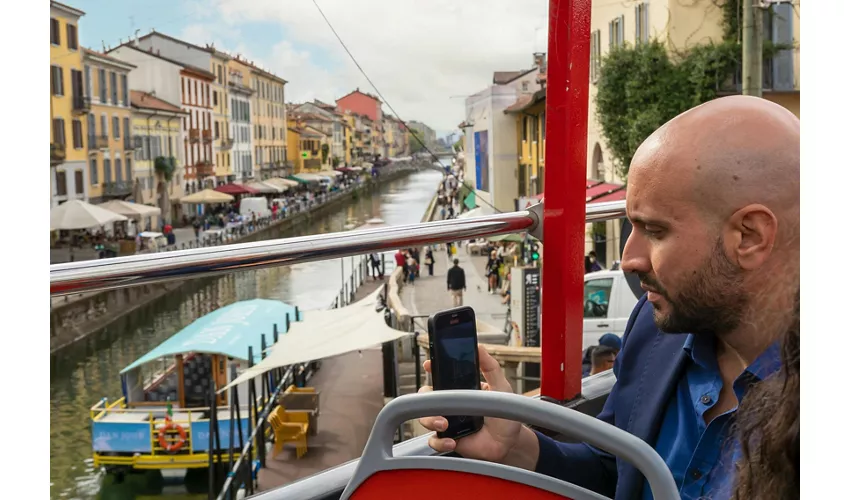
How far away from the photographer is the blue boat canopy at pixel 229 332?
1402 cm

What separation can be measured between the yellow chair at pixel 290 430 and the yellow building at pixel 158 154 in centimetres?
1955

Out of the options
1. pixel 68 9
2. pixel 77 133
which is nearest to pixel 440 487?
pixel 68 9

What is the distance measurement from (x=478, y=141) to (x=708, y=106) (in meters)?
25.2

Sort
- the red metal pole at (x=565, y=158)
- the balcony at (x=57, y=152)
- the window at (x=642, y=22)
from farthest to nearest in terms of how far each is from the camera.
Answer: the balcony at (x=57, y=152)
the window at (x=642, y=22)
the red metal pole at (x=565, y=158)

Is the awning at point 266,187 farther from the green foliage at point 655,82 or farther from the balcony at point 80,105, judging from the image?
the green foliage at point 655,82

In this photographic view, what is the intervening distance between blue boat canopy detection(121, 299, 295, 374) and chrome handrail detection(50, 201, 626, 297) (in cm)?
1280

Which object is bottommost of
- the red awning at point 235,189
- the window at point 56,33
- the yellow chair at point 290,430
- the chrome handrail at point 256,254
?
the yellow chair at point 290,430

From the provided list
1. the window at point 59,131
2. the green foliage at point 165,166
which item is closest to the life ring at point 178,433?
the window at point 59,131

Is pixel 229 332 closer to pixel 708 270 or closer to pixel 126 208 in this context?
pixel 126 208

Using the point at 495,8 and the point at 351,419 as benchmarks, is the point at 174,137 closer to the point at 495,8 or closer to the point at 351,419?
the point at 351,419

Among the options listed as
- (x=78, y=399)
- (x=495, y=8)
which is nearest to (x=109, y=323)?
(x=78, y=399)

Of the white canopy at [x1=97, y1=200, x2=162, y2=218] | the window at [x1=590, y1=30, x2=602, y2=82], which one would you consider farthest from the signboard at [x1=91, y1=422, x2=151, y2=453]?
the white canopy at [x1=97, y1=200, x2=162, y2=218]

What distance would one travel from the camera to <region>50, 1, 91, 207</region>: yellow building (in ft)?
78.6

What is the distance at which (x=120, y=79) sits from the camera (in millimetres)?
28281
